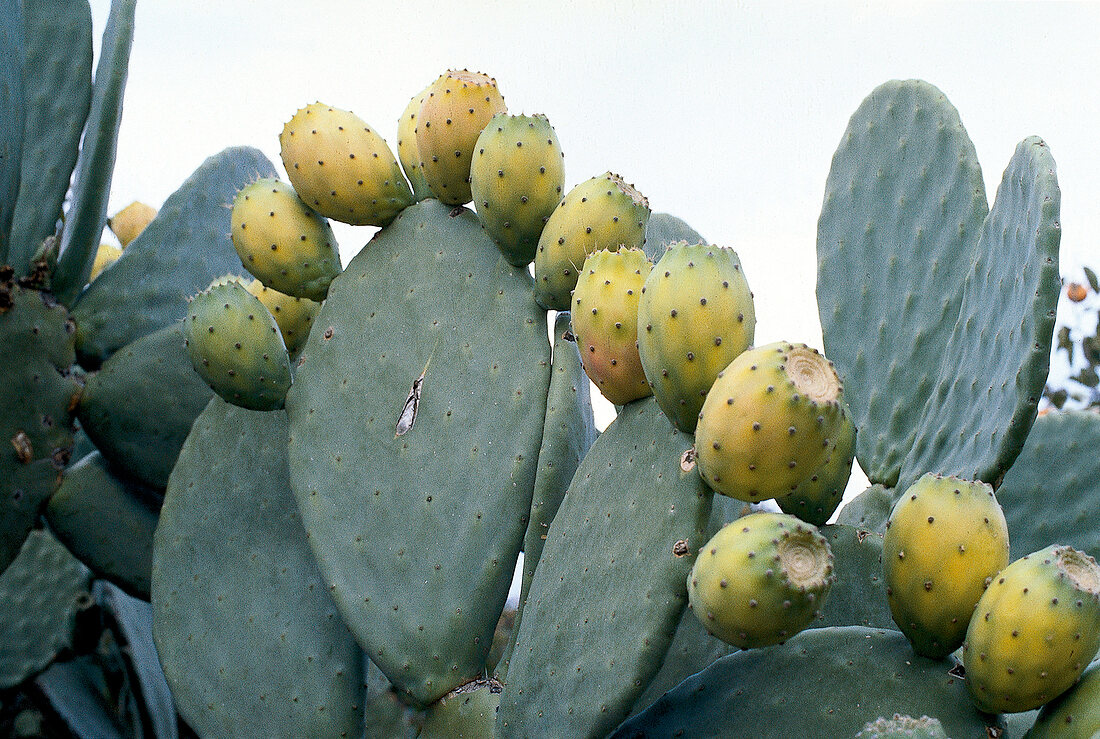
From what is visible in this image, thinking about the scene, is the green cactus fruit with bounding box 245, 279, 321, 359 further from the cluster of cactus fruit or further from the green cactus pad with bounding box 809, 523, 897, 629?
the green cactus pad with bounding box 809, 523, 897, 629

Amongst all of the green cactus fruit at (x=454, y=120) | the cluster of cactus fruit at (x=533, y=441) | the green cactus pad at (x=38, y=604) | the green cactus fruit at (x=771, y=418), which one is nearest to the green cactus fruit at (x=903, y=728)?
the cluster of cactus fruit at (x=533, y=441)

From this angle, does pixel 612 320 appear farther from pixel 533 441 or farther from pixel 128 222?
pixel 128 222

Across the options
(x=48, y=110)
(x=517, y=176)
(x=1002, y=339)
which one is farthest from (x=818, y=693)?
(x=48, y=110)

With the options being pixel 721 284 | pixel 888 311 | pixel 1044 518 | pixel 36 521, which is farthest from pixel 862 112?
pixel 36 521

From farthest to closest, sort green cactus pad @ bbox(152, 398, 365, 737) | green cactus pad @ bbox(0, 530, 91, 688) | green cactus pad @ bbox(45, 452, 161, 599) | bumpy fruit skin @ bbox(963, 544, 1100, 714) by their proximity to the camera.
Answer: green cactus pad @ bbox(0, 530, 91, 688)
green cactus pad @ bbox(45, 452, 161, 599)
green cactus pad @ bbox(152, 398, 365, 737)
bumpy fruit skin @ bbox(963, 544, 1100, 714)

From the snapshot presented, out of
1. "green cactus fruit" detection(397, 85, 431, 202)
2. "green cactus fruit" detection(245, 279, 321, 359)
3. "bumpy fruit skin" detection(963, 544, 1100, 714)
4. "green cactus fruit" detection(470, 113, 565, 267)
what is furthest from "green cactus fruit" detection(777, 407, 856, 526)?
"green cactus fruit" detection(245, 279, 321, 359)

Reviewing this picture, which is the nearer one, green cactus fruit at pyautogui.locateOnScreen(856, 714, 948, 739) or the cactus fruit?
green cactus fruit at pyautogui.locateOnScreen(856, 714, 948, 739)

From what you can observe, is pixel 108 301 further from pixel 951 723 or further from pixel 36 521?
pixel 951 723
